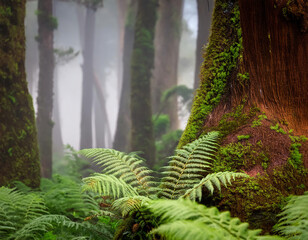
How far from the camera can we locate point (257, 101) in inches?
108

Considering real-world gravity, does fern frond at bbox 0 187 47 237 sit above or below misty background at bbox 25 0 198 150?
below

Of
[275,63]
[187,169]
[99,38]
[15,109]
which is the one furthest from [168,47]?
[99,38]

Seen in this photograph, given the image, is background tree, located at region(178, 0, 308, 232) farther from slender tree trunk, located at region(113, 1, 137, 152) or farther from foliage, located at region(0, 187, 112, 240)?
slender tree trunk, located at region(113, 1, 137, 152)

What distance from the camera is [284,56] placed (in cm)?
275

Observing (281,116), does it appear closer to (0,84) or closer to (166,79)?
(0,84)

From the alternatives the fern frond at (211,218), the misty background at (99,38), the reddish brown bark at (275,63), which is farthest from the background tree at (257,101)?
the misty background at (99,38)

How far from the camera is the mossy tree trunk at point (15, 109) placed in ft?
14.9

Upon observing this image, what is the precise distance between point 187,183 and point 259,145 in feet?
2.62

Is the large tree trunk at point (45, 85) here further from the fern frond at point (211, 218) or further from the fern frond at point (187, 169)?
the fern frond at point (211, 218)

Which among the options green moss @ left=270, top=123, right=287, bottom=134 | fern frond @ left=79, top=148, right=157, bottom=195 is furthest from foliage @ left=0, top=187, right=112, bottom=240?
green moss @ left=270, top=123, right=287, bottom=134

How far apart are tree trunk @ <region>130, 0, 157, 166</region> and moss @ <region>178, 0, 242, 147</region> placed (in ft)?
→ 20.5

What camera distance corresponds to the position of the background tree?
220 cm

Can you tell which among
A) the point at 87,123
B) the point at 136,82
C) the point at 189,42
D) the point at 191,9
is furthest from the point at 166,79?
the point at 189,42

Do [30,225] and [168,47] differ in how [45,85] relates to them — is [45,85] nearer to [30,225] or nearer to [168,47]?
[168,47]
